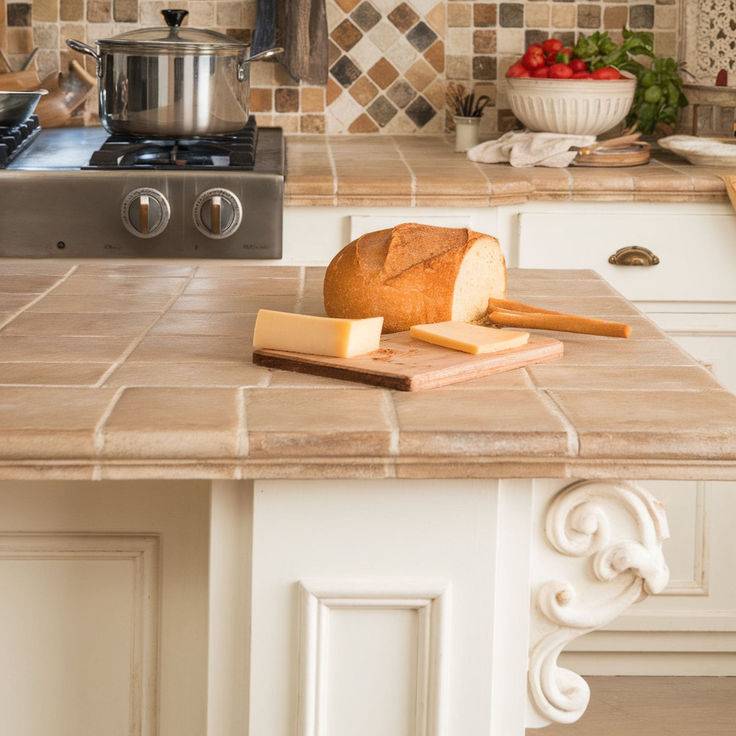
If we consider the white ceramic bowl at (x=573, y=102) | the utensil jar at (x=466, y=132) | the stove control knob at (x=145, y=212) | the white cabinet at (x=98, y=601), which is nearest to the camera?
the white cabinet at (x=98, y=601)

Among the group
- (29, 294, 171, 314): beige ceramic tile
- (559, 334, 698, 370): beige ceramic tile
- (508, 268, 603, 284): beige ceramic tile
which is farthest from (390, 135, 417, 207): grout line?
(559, 334, 698, 370): beige ceramic tile

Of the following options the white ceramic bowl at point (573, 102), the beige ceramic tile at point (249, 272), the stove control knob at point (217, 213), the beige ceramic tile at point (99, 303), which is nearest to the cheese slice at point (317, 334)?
the beige ceramic tile at point (99, 303)

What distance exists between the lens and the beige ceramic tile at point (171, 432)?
2.65 ft

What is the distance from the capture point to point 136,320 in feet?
3.80

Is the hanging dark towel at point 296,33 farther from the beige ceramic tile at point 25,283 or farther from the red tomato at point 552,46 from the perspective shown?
the beige ceramic tile at point 25,283

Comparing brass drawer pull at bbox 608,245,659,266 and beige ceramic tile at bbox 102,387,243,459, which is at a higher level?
beige ceramic tile at bbox 102,387,243,459

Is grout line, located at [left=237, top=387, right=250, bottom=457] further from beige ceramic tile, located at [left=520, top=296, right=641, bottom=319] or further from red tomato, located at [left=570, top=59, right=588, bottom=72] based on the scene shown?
red tomato, located at [left=570, top=59, right=588, bottom=72]

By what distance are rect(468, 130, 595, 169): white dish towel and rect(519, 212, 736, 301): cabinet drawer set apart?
18 centimetres

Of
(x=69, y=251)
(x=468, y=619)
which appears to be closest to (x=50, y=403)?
(x=468, y=619)

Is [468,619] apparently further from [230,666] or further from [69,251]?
[69,251]

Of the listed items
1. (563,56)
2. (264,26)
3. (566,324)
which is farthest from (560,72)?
(566,324)

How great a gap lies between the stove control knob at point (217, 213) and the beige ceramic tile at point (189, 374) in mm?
1204

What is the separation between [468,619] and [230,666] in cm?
19

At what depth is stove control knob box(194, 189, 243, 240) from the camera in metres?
2.16
